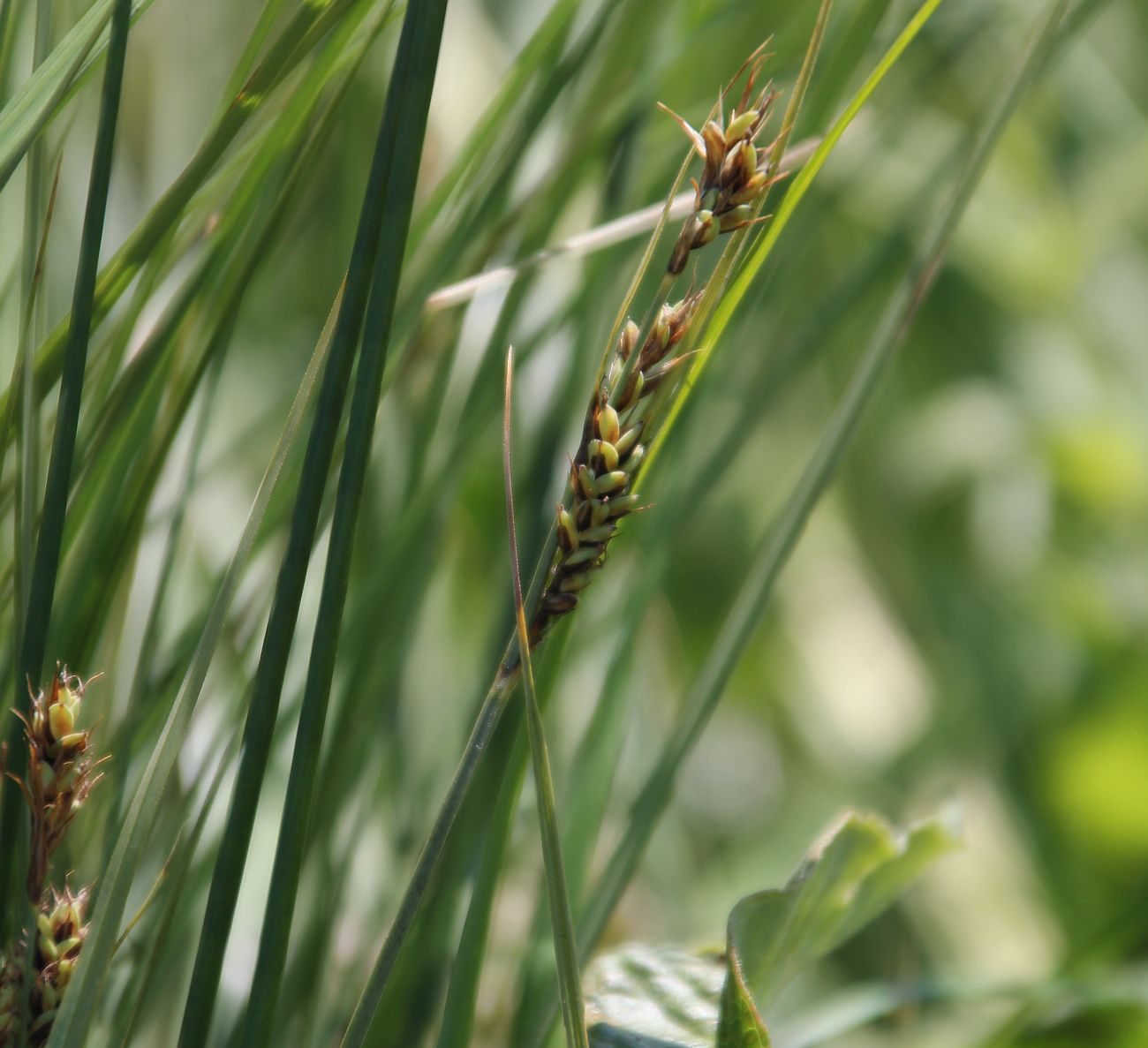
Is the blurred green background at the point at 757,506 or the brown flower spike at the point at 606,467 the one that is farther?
the blurred green background at the point at 757,506

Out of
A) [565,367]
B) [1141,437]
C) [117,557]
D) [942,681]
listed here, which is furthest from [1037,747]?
[117,557]

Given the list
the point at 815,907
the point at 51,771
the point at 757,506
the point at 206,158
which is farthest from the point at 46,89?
the point at 757,506

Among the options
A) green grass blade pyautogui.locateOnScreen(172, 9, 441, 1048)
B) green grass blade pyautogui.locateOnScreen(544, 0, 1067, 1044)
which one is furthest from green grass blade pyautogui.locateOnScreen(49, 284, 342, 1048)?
green grass blade pyautogui.locateOnScreen(544, 0, 1067, 1044)

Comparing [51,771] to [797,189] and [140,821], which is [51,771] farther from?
[797,189]

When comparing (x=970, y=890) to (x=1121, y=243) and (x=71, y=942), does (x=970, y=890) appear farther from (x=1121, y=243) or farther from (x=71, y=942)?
(x=71, y=942)

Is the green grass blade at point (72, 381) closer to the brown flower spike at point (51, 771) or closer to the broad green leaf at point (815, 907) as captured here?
the brown flower spike at point (51, 771)

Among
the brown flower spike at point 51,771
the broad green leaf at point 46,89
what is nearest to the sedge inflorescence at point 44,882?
the brown flower spike at point 51,771

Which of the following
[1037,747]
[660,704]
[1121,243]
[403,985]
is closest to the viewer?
[403,985]
